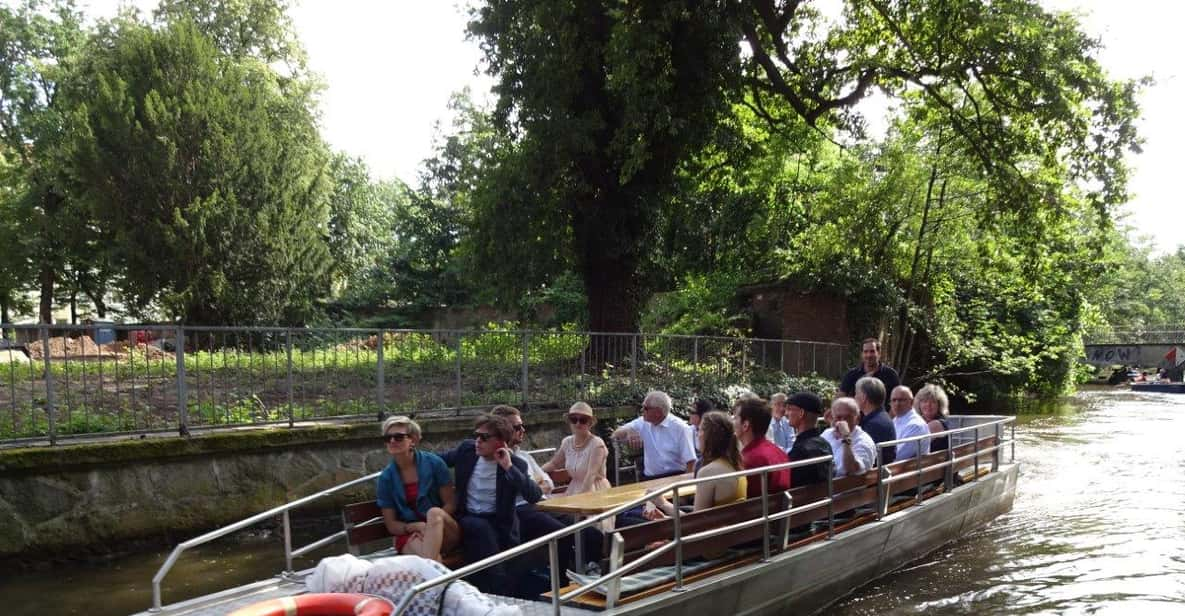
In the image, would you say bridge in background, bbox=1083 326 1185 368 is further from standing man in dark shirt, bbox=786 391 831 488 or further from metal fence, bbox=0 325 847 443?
standing man in dark shirt, bbox=786 391 831 488

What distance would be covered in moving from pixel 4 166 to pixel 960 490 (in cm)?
3376

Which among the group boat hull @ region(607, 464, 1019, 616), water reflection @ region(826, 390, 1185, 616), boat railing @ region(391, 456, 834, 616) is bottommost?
water reflection @ region(826, 390, 1185, 616)

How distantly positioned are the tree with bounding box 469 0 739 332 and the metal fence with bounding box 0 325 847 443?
8.05ft

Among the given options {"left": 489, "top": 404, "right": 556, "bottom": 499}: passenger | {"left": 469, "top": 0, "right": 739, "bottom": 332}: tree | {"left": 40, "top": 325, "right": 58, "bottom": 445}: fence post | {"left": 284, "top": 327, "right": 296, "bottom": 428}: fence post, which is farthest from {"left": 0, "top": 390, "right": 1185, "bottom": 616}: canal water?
{"left": 469, "top": 0, "right": 739, "bottom": 332}: tree

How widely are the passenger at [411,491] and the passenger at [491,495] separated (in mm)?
124

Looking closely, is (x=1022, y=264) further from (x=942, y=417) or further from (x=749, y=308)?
(x=942, y=417)

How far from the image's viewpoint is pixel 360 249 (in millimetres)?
38312

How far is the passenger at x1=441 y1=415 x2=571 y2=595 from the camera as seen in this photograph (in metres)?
6.05

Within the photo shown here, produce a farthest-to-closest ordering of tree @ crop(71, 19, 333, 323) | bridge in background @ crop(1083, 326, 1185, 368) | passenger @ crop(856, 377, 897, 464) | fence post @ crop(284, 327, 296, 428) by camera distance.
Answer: bridge in background @ crop(1083, 326, 1185, 368) < tree @ crop(71, 19, 333, 323) < fence post @ crop(284, 327, 296, 428) < passenger @ crop(856, 377, 897, 464)

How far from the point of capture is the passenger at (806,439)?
722cm

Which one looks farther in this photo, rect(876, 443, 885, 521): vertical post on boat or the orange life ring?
rect(876, 443, 885, 521): vertical post on boat

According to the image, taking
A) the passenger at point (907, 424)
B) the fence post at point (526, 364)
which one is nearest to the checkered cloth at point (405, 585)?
the passenger at point (907, 424)

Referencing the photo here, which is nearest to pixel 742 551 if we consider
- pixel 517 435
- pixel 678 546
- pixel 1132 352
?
pixel 678 546

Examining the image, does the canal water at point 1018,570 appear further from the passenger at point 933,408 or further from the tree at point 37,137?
the tree at point 37,137
